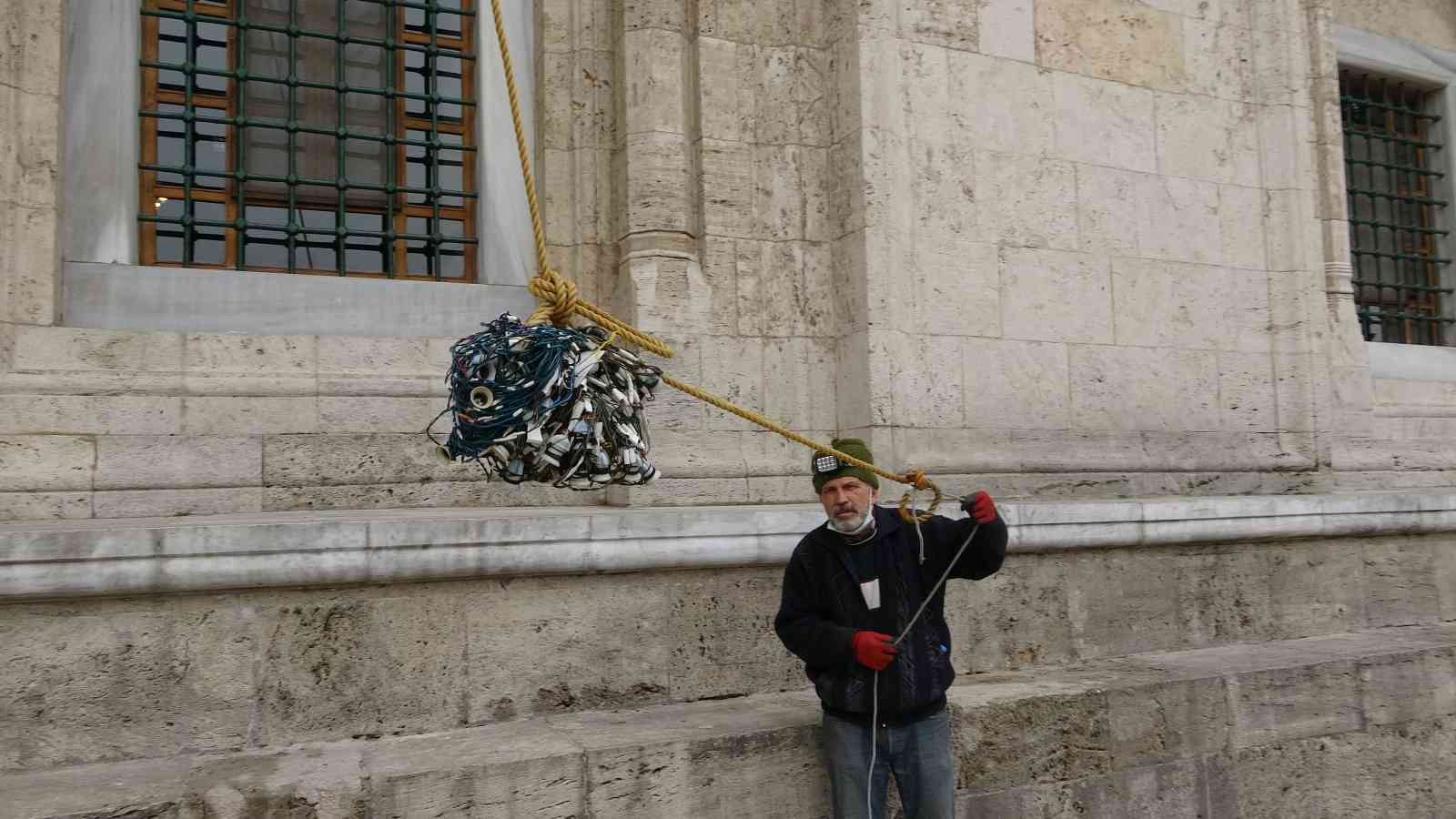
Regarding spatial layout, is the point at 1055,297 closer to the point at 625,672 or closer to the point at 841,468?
the point at 841,468

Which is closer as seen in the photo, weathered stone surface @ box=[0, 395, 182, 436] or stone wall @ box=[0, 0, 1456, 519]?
weathered stone surface @ box=[0, 395, 182, 436]

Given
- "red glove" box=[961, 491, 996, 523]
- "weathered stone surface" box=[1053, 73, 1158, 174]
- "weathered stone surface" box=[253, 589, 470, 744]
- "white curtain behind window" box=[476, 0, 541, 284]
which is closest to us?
"red glove" box=[961, 491, 996, 523]

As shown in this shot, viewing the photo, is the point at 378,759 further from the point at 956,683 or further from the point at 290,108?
the point at 290,108

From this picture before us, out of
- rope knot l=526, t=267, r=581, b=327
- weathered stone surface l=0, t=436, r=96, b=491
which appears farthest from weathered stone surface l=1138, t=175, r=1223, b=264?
weathered stone surface l=0, t=436, r=96, b=491

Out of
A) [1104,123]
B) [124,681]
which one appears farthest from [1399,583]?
[124,681]

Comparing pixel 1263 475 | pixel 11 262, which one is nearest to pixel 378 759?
pixel 11 262

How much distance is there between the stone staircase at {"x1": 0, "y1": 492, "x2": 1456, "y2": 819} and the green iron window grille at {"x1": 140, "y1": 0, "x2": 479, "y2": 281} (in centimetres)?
164

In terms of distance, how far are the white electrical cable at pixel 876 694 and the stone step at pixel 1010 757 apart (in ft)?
1.18

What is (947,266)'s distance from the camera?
548 centimetres

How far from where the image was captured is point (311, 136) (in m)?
5.57

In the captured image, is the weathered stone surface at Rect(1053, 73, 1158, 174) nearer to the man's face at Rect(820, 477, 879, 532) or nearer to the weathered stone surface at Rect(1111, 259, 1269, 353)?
the weathered stone surface at Rect(1111, 259, 1269, 353)

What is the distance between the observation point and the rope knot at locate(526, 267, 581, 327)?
10.2 ft

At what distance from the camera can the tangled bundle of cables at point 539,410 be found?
9.54ft

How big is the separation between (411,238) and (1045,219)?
3.34 metres
